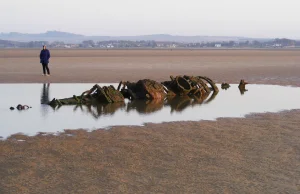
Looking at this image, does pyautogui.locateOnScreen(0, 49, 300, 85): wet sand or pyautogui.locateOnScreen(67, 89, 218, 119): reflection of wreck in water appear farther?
pyautogui.locateOnScreen(0, 49, 300, 85): wet sand

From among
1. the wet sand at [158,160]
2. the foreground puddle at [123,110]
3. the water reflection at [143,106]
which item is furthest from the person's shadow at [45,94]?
the wet sand at [158,160]

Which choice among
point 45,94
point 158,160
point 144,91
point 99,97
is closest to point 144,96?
point 144,91

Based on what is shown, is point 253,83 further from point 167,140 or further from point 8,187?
point 8,187

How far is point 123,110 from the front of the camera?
44.8 ft

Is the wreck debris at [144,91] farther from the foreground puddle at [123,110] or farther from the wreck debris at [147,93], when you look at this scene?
the foreground puddle at [123,110]

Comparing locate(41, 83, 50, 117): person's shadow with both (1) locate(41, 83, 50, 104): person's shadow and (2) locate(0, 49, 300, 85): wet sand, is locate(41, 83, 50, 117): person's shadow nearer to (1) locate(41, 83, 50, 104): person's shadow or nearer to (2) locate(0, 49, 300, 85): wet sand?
(1) locate(41, 83, 50, 104): person's shadow

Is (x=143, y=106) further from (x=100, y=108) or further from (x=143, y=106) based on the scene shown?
(x=100, y=108)

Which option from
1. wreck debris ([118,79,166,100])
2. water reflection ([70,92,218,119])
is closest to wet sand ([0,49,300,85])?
wreck debris ([118,79,166,100])

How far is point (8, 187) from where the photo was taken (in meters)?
6.25

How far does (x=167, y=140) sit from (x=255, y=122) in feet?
9.96

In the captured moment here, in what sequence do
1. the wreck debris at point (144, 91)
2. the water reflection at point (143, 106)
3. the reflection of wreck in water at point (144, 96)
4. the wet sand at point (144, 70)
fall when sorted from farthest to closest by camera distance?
the wet sand at point (144, 70) < the wreck debris at point (144, 91) < the reflection of wreck in water at point (144, 96) < the water reflection at point (143, 106)

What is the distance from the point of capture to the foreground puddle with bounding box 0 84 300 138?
11.2 metres

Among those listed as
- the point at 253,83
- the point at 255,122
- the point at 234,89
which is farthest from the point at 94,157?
the point at 253,83

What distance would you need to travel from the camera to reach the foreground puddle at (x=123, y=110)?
1120cm
